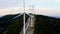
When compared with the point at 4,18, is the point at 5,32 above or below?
below

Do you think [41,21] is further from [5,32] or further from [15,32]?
[5,32]

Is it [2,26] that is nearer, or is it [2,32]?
[2,32]

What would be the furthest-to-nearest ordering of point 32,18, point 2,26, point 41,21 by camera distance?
point 32,18
point 41,21
point 2,26

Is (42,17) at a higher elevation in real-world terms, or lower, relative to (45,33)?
higher

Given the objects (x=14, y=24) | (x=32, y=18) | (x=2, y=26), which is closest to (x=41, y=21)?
(x=32, y=18)

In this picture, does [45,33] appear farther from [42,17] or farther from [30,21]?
[30,21]

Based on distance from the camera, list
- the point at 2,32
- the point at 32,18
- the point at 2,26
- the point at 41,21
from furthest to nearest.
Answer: the point at 32,18 → the point at 41,21 → the point at 2,26 → the point at 2,32

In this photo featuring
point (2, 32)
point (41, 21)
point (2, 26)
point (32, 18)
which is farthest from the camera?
point (32, 18)

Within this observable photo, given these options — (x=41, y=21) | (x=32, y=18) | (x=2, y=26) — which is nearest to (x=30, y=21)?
(x=32, y=18)

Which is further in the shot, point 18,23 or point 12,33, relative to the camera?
point 18,23
